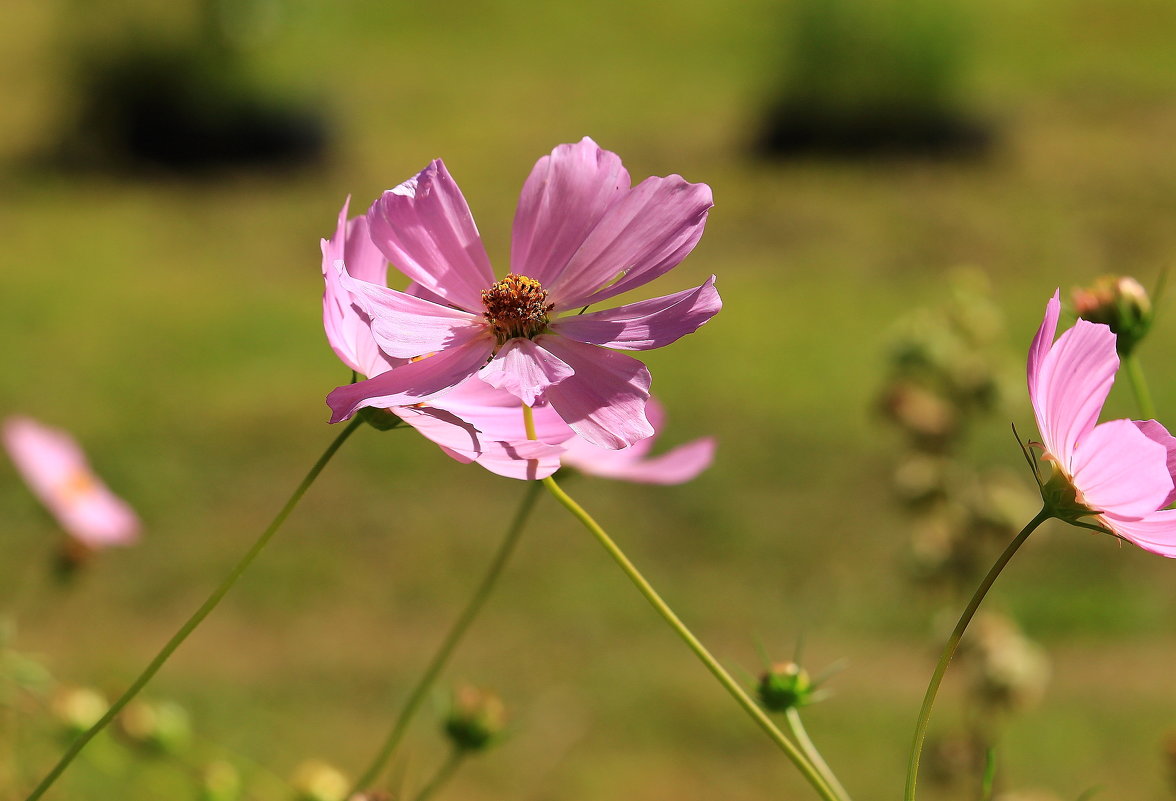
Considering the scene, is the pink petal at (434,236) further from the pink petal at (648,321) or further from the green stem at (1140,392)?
the green stem at (1140,392)

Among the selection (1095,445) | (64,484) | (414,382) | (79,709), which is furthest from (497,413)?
(64,484)

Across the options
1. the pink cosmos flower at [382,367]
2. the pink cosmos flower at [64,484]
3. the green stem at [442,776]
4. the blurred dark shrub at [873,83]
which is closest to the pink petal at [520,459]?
the pink cosmos flower at [382,367]

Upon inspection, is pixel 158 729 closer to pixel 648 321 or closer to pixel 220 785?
pixel 220 785

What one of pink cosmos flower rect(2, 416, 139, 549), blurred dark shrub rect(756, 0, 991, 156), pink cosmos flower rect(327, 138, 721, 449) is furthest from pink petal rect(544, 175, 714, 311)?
blurred dark shrub rect(756, 0, 991, 156)

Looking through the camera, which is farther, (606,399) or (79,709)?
(79,709)

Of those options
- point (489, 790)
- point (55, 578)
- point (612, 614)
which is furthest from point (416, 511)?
point (55, 578)

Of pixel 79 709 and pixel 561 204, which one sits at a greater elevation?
pixel 561 204

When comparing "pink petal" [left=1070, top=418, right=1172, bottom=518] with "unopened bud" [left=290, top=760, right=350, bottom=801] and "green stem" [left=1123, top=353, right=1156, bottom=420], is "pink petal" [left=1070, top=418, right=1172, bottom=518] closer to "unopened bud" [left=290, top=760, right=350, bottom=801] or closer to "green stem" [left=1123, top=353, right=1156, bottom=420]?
"green stem" [left=1123, top=353, right=1156, bottom=420]
